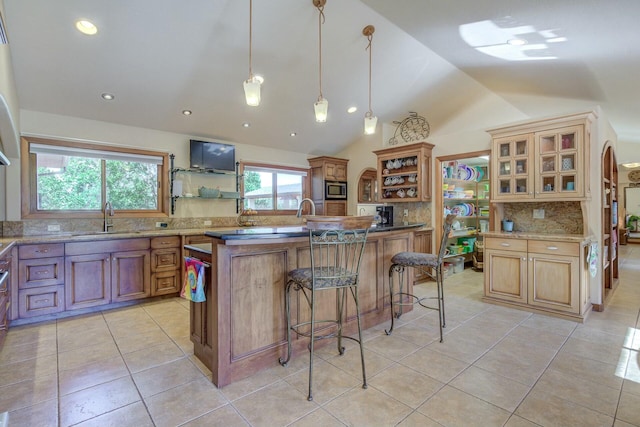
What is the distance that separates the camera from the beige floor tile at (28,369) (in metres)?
2.16

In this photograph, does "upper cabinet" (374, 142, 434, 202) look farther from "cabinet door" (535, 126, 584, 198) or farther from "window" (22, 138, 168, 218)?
"window" (22, 138, 168, 218)

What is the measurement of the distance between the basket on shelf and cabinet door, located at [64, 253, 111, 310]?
1596 millimetres

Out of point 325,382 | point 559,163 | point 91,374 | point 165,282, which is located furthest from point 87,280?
point 559,163

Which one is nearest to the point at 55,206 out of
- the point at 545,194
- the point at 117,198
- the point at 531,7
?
the point at 117,198

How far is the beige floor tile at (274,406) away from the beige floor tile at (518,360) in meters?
1.40

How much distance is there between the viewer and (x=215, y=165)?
495 centimetres

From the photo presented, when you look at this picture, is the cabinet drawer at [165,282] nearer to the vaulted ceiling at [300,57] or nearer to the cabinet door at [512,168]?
the vaulted ceiling at [300,57]

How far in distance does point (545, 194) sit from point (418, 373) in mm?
2699

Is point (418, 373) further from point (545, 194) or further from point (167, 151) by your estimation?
point (167, 151)

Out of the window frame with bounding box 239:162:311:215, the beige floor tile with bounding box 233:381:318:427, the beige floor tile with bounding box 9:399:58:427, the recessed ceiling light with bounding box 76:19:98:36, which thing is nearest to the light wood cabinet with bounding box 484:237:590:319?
the beige floor tile with bounding box 233:381:318:427

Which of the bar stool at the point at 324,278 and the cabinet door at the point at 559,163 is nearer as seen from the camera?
the bar stool at the point at 324,278

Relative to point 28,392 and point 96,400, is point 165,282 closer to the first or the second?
point 28,392

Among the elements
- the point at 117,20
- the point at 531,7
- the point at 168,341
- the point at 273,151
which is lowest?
the point at 168,341

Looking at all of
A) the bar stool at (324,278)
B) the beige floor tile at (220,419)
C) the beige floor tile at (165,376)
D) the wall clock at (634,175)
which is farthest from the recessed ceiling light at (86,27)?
the wall clock at (634,175)
